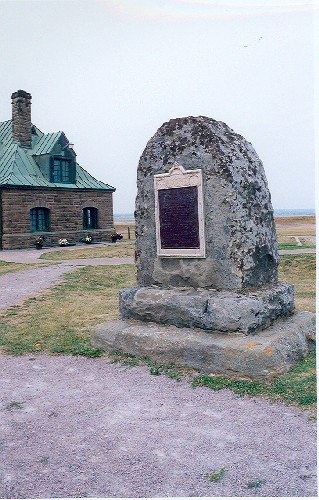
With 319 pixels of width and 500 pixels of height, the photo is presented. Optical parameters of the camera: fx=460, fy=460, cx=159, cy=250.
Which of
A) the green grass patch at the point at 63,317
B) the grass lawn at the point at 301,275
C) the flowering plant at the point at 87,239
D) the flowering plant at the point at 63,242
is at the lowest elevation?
the green grass patch at the point at 63,317

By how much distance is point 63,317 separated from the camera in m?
7.82

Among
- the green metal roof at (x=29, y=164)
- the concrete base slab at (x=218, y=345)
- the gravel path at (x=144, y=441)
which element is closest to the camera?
the gravel path at (x=144, y=441)

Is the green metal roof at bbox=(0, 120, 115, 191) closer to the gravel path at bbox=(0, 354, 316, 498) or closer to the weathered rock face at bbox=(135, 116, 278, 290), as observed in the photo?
the weathered rock face at bbox=(135, 116, 278, 290)

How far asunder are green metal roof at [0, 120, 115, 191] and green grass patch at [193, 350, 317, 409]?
19.3 metres

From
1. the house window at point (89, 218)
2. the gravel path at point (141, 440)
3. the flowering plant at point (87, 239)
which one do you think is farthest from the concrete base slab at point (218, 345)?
the house window at point (89, 218)

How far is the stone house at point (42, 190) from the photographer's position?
22.5 m

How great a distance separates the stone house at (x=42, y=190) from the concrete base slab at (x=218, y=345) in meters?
18.0

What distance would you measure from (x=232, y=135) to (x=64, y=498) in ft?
14.3

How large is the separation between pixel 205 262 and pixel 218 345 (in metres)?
1.13

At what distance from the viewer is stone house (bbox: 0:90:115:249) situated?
22.5 meters

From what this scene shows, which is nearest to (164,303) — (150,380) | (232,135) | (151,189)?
(150,380)

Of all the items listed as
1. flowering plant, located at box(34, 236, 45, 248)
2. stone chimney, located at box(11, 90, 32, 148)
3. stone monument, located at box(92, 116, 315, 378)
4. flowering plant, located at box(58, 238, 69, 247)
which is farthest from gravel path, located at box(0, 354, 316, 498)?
stone chimney, located at box(11, 90, 32, 148)

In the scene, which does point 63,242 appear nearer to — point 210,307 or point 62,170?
point 62,170

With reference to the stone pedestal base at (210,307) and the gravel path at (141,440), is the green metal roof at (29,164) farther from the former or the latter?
the gravel path at (141,440)
